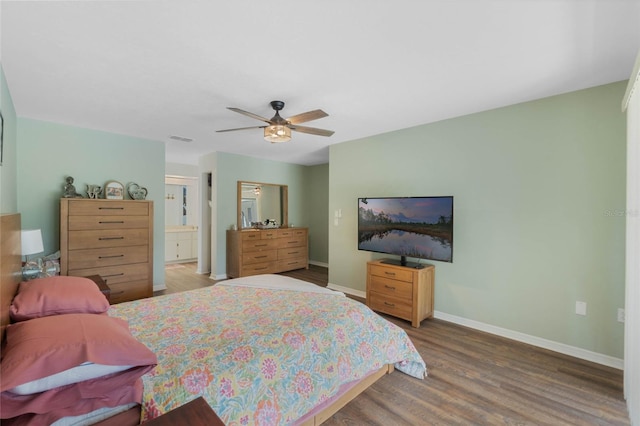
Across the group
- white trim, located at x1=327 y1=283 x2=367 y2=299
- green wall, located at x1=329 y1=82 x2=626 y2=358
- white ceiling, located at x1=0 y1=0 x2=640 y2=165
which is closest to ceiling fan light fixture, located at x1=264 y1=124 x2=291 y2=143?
white ceiling, located at x1=0 y1=0 x2=640 y2=165

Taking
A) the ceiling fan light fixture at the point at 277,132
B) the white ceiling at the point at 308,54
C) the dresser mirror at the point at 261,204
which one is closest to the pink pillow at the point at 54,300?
the white ceiling at the point at 308,54

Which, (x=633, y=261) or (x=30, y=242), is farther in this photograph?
(x=30, y=242)

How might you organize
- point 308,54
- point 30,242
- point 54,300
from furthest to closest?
point 30,242 < point 308,54 < point 54,300

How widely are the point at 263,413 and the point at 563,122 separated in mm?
3369

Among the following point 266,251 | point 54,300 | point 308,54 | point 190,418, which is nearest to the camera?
point 190,418

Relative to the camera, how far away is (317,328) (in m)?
1.75

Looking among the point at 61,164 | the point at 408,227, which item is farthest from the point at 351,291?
the point at 61,164

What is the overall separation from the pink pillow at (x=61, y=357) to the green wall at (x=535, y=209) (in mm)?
3170

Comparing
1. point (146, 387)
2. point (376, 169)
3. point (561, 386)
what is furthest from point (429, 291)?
point (146, 387)

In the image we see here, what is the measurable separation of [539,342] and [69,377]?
355cm

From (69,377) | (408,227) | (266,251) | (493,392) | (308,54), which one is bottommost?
(493,392)

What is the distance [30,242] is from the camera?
2.41m

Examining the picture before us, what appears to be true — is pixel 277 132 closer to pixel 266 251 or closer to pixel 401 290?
pixel 401 290

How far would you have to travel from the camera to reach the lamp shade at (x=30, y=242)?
7.80ft
